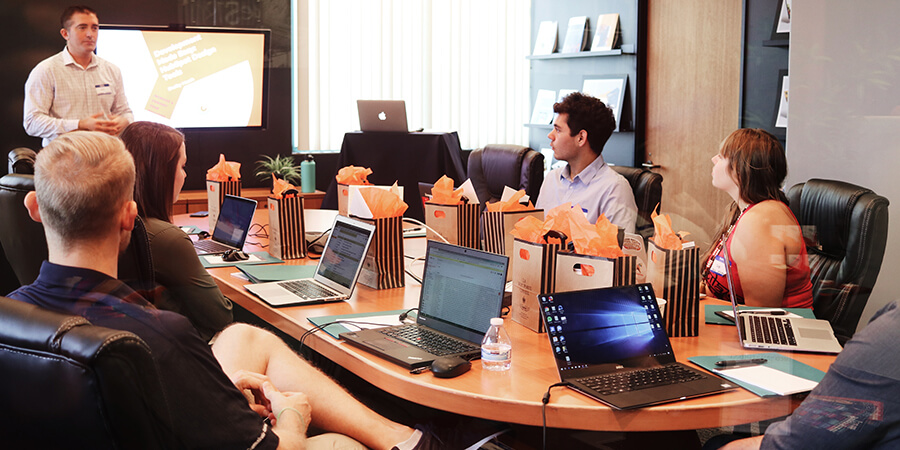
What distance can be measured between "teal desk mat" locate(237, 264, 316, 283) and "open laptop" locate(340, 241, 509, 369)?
→ 2.33ft

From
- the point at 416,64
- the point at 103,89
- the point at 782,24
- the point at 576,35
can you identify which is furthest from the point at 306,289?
the point at 576,35

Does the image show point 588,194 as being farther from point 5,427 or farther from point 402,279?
point 5,427

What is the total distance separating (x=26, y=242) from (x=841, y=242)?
83.5 inches

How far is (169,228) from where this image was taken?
2.15 meters

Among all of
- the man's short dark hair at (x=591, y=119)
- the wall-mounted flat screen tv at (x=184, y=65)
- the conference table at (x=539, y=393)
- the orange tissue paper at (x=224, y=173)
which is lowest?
the conference table at (x=539, y=393)

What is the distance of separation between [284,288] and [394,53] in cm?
189

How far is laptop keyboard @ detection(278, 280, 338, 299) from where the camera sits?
2.28m

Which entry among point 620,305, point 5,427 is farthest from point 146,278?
point 620,305

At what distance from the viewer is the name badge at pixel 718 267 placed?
2.32m

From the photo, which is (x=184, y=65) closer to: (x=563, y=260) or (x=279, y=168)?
(x=279, y=168)

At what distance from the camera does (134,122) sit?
2344 mm

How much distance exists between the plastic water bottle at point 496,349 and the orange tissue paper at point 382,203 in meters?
0.79

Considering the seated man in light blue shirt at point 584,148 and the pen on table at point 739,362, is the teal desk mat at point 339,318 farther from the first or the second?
the seated man in light blue shirt at point 584,148

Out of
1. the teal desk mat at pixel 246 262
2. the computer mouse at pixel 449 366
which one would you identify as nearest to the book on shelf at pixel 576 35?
the teal desk mat at pixel 246 262
